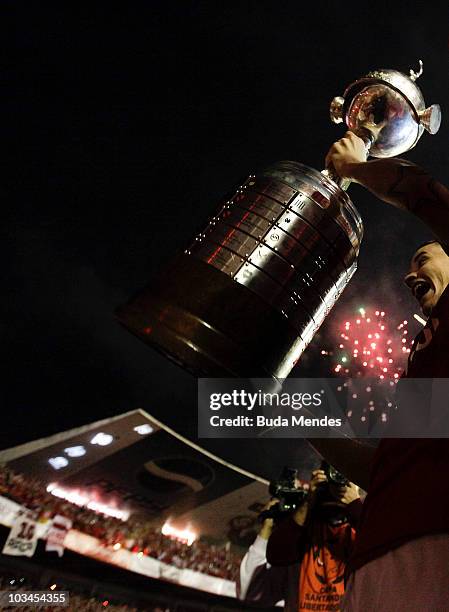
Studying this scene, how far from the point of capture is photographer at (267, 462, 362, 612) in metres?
2.54

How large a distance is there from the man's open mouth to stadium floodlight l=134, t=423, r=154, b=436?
1057 centimetres

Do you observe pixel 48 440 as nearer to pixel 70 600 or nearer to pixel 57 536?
pixel 57 536

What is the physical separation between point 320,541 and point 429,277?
1914mm

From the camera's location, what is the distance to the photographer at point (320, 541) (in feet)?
8.35

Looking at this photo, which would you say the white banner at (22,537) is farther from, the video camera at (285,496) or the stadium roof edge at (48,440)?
the video camera at (285,496)

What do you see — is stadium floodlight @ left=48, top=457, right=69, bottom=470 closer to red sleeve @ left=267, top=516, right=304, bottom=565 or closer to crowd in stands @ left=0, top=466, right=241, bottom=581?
crowd in stands @ left=0, top=466, right=241, bottom=581

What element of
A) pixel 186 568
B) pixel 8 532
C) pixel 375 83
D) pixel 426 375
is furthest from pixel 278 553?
pixel 186 568

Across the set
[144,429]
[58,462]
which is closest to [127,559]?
[58,462]

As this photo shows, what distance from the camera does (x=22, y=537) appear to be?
952 centimetres

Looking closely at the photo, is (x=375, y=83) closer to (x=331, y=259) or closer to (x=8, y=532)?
(x=331, y=259)

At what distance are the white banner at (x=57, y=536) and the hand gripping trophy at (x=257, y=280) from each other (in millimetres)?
10615

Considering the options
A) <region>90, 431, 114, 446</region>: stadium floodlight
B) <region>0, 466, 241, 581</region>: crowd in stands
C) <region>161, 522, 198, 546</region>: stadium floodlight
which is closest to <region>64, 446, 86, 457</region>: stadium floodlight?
<region>90, 431, 114, 446</region>: stadium floodlight

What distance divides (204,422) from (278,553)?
4.77ft

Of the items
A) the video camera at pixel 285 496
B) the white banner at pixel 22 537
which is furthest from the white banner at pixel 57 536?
the video camera at pixel 285 496
